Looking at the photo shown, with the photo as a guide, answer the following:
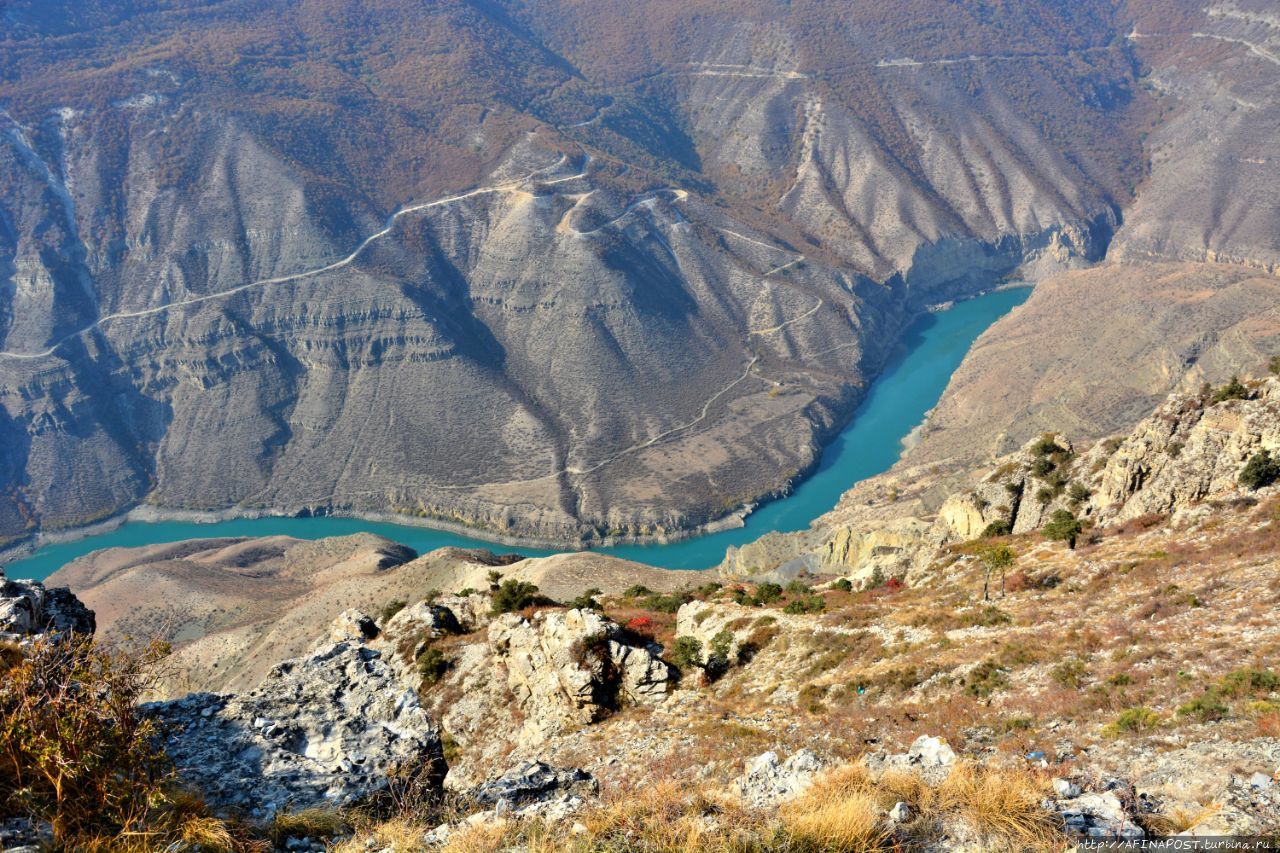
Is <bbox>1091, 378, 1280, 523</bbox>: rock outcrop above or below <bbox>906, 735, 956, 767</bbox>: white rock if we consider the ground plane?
below

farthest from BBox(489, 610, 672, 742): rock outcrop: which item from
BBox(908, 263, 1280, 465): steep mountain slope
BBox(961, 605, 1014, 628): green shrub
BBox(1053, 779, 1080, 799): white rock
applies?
BBox(908, 263, 1280, 465): steep mountain slope

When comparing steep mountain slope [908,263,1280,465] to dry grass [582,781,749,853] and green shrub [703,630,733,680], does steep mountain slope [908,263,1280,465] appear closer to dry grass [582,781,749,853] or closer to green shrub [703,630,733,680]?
green shrub [703,630,733,680]

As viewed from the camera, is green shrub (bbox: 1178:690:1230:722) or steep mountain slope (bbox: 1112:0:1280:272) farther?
steep mountain slope (bbox: 1112:0:1280:272)

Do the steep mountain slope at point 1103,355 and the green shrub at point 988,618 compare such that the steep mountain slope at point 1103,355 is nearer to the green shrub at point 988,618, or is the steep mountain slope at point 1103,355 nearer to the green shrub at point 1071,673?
the green shrub at point 988,618

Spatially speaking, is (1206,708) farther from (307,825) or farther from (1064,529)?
(1064,529)

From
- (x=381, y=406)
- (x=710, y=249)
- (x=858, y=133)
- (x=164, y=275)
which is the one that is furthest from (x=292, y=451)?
(x=858, y=133)

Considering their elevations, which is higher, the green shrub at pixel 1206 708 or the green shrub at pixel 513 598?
the green shrub at pixel 1206 708

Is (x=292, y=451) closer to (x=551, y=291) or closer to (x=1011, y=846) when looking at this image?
(x=551, y=291)

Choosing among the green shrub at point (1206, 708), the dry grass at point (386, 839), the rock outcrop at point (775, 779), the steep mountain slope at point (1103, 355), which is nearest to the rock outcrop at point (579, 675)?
the rock outcrop at point (775, 779)
